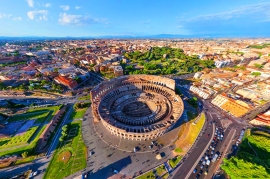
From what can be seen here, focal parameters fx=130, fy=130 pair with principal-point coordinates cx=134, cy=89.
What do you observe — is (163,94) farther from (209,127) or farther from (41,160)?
(41,160)

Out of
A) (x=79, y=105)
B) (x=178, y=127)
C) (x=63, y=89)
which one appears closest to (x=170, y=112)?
(x=178, y=127)

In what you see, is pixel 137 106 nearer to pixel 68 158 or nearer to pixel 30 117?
pixel 68 158

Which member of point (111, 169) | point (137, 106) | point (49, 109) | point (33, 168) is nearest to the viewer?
point (111, 169)

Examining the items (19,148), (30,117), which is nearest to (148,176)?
(19,148)

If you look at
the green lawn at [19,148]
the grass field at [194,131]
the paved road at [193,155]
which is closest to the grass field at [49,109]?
the green lawn at [19,148]

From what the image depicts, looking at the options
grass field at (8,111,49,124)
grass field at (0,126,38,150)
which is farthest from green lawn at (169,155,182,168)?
grass field at (8,111,49,124)

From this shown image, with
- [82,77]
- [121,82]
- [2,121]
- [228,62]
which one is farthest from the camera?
[228,62]

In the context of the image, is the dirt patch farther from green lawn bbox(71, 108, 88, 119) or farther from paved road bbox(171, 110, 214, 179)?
paved road bbox(171, 110, 214, 179)
